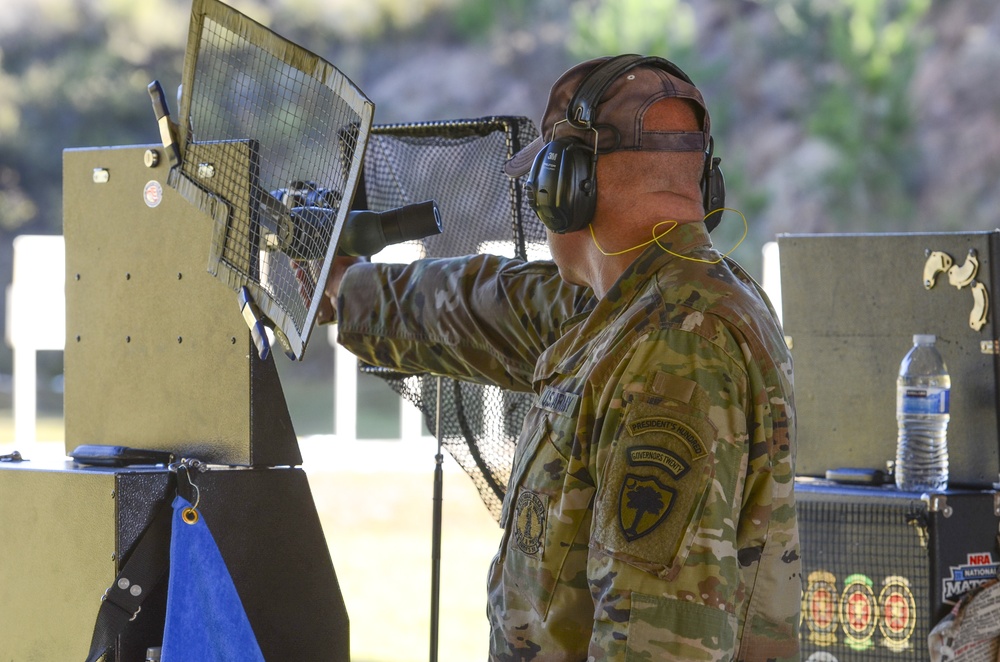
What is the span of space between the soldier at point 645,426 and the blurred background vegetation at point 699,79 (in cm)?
1550

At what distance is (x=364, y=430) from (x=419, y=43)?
11.0 metres

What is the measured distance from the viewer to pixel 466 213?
241 cm

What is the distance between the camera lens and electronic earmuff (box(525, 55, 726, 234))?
5.15ft

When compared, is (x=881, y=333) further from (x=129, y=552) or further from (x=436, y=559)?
(x=129, y=552)

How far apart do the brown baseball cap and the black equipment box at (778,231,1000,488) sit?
0.94 metres

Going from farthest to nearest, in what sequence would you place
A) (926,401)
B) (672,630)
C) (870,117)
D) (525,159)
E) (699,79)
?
(699,79)
(870,117)
(926,401)
(525,159)
(672,630)

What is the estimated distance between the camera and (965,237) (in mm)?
2301

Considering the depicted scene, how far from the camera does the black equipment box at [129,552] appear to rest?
1.69m

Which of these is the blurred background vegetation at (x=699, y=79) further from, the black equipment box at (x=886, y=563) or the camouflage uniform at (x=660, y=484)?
the camouflage uniform at (x=660, y=484)

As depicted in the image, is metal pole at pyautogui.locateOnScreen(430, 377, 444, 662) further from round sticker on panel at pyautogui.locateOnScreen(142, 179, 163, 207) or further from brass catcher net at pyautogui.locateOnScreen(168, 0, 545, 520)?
round sticker on panel at pyautogui.locateOnScreen(142, 179, 163, 207)

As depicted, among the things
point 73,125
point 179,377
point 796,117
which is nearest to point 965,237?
point 179,377

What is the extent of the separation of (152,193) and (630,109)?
797 mm

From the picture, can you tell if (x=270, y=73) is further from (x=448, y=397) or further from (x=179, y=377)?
(x=448, y=397)

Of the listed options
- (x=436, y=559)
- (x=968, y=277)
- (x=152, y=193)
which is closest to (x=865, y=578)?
(x=968, y=277)
